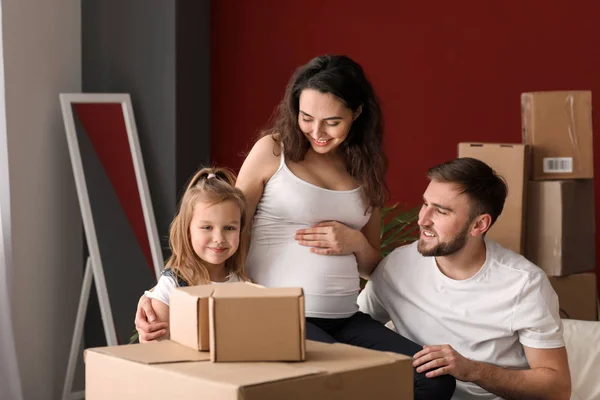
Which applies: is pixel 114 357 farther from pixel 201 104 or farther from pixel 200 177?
pixel 201 104

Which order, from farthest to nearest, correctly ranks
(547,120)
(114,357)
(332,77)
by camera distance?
(547,120) → (332,77) → (114,357)

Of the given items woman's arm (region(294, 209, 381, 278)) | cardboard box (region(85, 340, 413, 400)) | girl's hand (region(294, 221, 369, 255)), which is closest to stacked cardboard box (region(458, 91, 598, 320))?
woman's arm (region(294, 209, 381, 278))

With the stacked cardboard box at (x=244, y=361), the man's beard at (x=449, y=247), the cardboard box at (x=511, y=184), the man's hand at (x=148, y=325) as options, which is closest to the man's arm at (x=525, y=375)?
the man's beard at (x=449, y=247)

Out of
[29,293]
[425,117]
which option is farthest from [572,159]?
[29,293]

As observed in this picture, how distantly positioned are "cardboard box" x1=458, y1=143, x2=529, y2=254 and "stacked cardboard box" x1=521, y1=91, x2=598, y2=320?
0.09 metres

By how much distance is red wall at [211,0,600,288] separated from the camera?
13.1 ft

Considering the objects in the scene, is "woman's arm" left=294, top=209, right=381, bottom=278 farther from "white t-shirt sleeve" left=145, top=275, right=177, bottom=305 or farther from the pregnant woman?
"white t-shirt sleeve" left=145, top=275, right=177, bottom=305

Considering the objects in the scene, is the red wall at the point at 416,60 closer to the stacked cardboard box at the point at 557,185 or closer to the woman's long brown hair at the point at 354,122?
the stacked cardboard box at the point at 557,185

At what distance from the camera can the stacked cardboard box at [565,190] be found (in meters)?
3.31

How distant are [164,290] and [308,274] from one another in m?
0.37

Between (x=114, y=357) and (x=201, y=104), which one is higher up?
(x=201, y=104)

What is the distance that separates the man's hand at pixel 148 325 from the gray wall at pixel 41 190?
1.58 m

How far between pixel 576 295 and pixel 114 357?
7.46 feet

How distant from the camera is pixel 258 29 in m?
4.33
